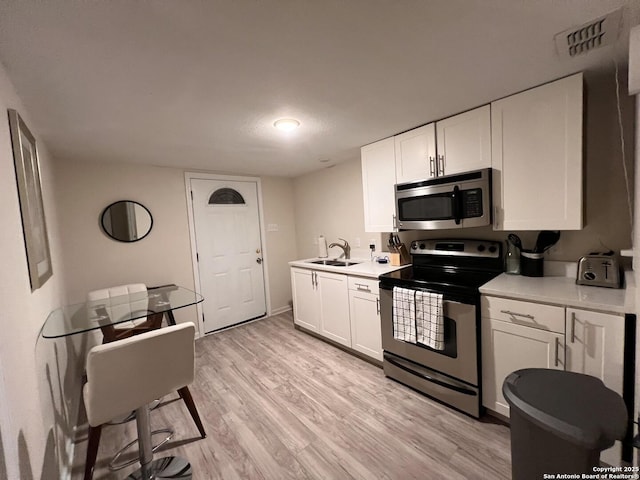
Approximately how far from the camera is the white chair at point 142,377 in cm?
131

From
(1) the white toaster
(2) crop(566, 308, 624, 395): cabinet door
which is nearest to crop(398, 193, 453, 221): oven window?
(1) the white toaster

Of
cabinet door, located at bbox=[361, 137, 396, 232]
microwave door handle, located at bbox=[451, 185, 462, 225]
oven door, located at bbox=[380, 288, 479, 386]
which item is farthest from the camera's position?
cabinet door, located at bbox=[361, 137, 396, 232]

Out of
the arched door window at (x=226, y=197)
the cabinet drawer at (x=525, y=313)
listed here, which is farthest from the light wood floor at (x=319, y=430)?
the arched door window at (x=226, y=197)

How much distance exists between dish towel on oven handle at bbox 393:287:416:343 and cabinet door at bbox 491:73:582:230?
0.84 meters

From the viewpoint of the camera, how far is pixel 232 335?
348cm

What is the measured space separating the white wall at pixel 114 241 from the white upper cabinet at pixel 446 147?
8.90ft

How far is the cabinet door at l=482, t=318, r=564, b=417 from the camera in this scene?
4.95 ft

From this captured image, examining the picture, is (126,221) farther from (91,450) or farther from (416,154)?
(416,154)

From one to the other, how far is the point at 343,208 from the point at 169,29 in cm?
273

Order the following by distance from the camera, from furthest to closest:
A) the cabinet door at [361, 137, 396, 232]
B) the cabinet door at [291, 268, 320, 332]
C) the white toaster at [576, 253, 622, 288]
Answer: the cabinet door at [291, 268, 320, 332] < the cabinet door at [361, 137, 396, 232] < the white toaster at [576, 253, 622, 288]

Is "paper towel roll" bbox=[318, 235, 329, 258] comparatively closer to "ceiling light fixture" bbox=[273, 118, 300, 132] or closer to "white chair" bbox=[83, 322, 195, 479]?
"ceiling light fixture" bbox=[273, 118, 300, 132]

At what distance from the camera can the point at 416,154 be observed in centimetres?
230

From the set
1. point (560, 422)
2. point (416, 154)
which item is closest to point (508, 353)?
point (560, 422)

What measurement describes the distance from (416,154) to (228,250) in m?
2.73
